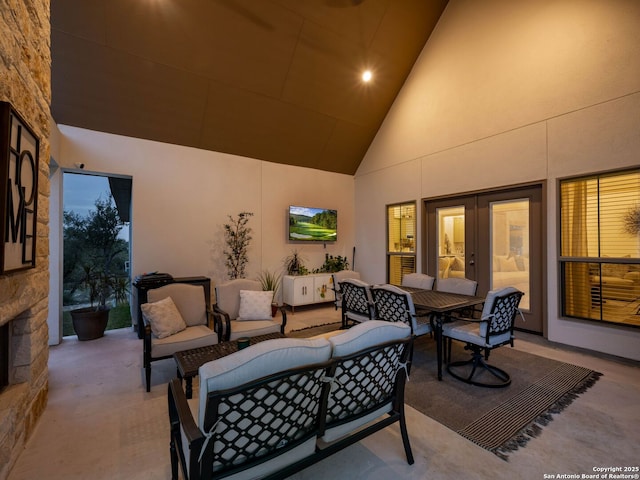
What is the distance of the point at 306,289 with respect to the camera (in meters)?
5.95

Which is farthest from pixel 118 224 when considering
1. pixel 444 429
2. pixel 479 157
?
pixel 479 157

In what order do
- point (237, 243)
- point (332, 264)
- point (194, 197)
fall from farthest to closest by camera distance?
point (332, 264), point (237, 243), point (194, 197)

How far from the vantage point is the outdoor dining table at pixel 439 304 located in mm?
3008

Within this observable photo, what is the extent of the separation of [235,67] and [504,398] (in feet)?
18.2

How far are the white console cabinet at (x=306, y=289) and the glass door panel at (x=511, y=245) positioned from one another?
9.98ft

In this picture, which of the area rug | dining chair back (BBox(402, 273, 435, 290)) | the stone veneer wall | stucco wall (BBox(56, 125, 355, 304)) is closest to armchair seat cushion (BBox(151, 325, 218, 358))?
the stone veneer wall

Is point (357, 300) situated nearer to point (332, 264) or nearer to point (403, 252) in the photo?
point (403, 252)

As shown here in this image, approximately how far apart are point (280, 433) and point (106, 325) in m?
4.38

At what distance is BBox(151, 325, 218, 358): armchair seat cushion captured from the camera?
283 centimetres

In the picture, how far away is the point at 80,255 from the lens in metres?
4.36

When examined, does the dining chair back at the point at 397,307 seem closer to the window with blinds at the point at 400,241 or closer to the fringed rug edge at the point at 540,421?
the fringed rug edge at the point at 540,421

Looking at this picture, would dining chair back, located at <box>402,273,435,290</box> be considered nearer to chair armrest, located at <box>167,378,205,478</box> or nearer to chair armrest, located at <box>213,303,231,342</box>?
chair armrest, located at <box>213,303,231,342</box>

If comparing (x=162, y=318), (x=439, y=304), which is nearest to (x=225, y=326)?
(x=162, y=318)

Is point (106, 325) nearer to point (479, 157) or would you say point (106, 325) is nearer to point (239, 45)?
point (239, 45)
